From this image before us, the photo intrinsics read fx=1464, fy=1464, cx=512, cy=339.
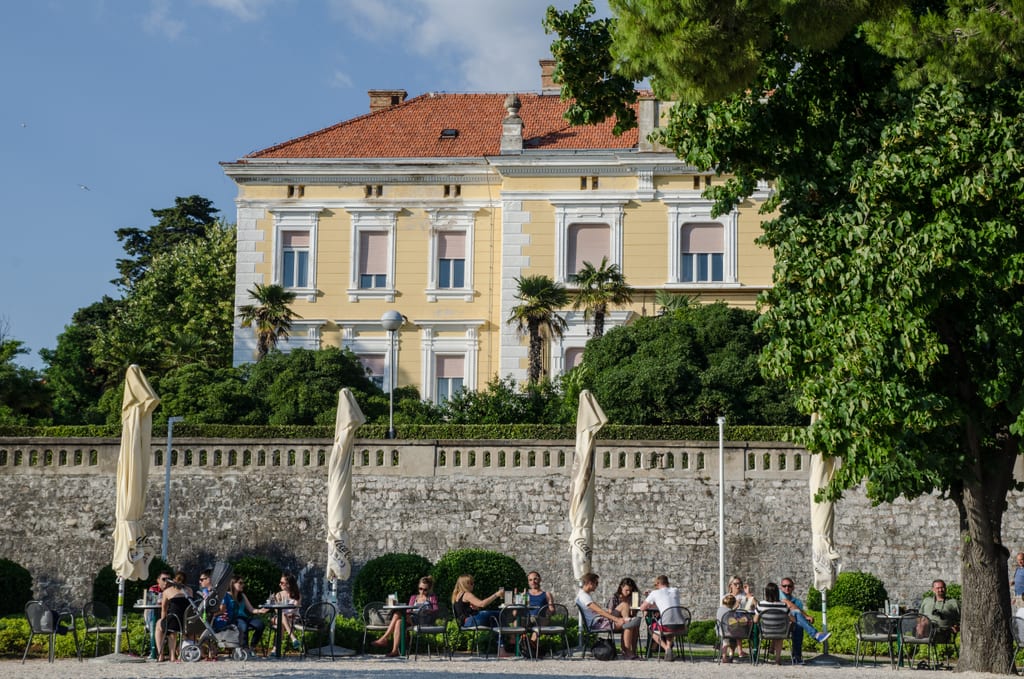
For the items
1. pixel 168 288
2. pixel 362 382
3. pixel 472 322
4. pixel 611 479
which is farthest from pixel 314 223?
pixel 611 479

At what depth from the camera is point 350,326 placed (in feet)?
139

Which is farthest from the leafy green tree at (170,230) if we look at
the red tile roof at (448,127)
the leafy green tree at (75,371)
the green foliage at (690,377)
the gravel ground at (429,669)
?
the gravel ground at (429,669)

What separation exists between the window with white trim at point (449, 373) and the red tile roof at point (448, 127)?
5930mm

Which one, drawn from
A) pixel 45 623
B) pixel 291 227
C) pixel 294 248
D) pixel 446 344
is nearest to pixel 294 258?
pixel 294 248

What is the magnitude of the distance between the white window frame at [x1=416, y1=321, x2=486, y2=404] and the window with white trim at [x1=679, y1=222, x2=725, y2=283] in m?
6.13

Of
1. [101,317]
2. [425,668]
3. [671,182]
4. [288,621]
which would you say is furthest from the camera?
[101,317]

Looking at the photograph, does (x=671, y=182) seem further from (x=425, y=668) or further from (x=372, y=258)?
(x=425, y=668)

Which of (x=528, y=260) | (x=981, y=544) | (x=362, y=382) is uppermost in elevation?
(x=528, y=260)

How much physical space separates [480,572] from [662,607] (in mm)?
5586

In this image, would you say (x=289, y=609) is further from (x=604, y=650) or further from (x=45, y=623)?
(x=604, y=650)

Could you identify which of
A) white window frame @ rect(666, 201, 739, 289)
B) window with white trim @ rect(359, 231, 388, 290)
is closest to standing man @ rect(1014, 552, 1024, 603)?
white window frame @ rect(666, 201, 739, 289)

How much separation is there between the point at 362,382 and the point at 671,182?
1138cm

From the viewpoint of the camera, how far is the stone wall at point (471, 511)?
86.1ft

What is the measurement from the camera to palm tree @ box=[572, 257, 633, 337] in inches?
1576
